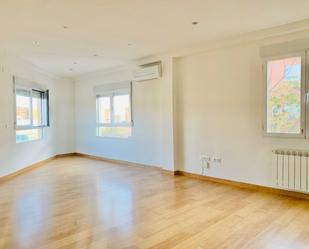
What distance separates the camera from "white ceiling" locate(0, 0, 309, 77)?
3137 mm

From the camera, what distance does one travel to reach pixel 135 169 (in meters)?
6.25

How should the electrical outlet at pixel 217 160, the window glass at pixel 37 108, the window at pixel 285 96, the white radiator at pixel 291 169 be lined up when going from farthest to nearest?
the window glass at pixel 37 108
the electrical outlet at pixel 217 160
the window at pixel 285 96
the white radiator at pixel 291 169

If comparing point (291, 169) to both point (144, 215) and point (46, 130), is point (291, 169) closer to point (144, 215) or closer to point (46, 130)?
point (144, 215)

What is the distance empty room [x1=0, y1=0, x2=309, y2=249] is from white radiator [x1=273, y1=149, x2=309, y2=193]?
0.05 feet

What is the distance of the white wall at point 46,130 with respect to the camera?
17.3ft

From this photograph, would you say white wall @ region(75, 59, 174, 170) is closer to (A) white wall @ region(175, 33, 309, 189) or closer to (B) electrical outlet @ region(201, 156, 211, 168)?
(A) white wall @ region(175, 33, 309, 189)

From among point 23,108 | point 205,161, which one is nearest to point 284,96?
point 205,161

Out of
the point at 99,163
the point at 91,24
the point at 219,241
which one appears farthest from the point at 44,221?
the point at 99,163

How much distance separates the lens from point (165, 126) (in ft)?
18.8

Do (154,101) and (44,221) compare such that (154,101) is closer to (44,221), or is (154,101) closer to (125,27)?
(125,27)

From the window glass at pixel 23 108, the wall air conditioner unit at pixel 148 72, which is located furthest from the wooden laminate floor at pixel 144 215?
the wall air conditioner unit at pixel 148 72

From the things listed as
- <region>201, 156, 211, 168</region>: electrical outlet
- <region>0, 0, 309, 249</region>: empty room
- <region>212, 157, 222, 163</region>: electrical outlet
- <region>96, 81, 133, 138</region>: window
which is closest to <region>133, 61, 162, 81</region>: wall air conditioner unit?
<region>0, 0, 309, 249</region>: empty room

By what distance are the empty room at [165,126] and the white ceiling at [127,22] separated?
0.02m

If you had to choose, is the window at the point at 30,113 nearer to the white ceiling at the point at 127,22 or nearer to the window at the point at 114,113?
the white ceiling at the point at 127,22
